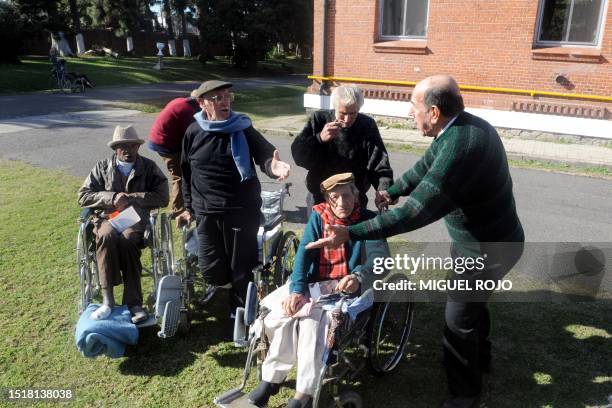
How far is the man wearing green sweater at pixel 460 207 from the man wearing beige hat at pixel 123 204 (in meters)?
1.64

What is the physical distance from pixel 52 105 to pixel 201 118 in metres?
14.0

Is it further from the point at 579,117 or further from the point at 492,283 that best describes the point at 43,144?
the point at 579,117

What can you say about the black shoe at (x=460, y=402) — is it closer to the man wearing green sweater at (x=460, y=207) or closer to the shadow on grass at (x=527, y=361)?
the man wearing green sweater at (x=460, y=207)

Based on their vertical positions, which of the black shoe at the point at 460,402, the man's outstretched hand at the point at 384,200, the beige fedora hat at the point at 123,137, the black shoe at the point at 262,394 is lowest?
the black shoe at the point at 460,402

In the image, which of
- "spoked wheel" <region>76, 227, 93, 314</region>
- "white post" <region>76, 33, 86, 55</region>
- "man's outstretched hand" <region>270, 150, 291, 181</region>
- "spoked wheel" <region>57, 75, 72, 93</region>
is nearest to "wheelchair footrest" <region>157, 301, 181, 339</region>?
"spoked wheel" <region>76, 227, 93, 314</region>

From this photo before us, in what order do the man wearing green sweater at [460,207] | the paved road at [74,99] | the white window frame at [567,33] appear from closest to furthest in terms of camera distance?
the man wearing green sweater at [460,207], the white window frame at [567,33], the paved road at [74,99]

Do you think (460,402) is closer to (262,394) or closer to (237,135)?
(262,394)

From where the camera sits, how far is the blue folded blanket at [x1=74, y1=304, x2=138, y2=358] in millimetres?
3324

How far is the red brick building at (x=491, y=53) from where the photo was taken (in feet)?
33.9

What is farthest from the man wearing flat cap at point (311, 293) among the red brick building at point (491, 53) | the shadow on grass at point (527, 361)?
the red brick building at point (491, 53)

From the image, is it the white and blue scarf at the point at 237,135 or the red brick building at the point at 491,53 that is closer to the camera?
the white and blue scarf at the point at 237,135

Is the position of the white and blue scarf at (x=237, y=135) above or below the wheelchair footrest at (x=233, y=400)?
above

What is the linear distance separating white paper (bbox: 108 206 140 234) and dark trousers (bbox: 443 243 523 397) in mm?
2276

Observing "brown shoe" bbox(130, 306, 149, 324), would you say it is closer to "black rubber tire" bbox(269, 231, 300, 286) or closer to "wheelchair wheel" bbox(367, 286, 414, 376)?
"black rubber tire" bbox(269, 231, 300, 286)
